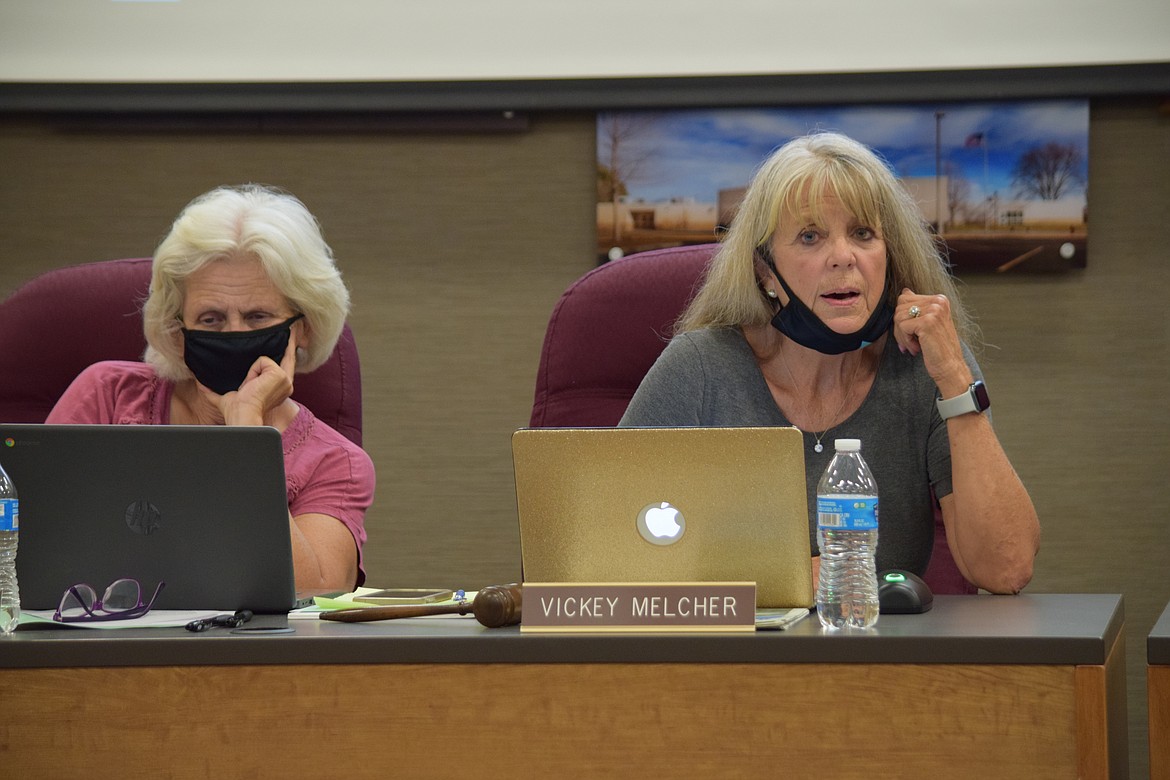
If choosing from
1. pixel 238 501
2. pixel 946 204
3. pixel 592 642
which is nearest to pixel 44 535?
pixel 238 501

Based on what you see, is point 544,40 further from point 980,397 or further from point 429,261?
point 980,397

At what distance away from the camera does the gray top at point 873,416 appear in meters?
1.80

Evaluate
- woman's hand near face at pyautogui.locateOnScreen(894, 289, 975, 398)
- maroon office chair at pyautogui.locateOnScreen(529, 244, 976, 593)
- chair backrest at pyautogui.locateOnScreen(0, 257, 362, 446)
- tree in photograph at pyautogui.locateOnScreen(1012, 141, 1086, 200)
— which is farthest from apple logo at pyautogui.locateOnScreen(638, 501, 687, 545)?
tree in photograph at pyautogui.locateOnScreen(1012, 141, 1086, 200)

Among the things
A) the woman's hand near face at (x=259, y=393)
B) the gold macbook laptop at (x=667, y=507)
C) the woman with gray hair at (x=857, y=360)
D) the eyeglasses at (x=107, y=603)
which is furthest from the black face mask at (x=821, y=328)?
the eyeglasses at (x=107, y=603)

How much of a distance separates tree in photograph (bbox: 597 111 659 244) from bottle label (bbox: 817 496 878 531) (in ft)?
5.00

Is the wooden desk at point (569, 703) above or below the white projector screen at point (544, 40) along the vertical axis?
below

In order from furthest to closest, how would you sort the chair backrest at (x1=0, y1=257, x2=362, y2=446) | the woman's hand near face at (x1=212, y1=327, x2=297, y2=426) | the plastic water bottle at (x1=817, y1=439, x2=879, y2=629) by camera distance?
the chair backrest at (x1=0, y1=257, x2=362, y2=446)
the woman's hand near face at (x1=212, y1=327, x2=297, y2=426)
the plastic water bottle at (x1=817, y1=439, x2=879, y2=629)

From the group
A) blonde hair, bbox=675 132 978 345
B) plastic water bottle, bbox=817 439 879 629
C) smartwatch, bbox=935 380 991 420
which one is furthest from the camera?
blonde hair, bbox=675 132 978 345

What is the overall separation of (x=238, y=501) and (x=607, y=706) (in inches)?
17.8

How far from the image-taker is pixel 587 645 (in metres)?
1.13

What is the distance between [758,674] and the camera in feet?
3.66

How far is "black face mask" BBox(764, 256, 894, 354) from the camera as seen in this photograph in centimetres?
177

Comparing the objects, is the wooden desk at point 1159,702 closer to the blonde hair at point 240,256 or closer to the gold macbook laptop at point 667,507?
the gold macbook laptop at point 667,507

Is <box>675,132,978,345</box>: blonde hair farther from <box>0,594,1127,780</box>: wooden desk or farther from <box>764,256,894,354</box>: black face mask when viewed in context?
<box>0,594,1127,780</box>: wooden desk
